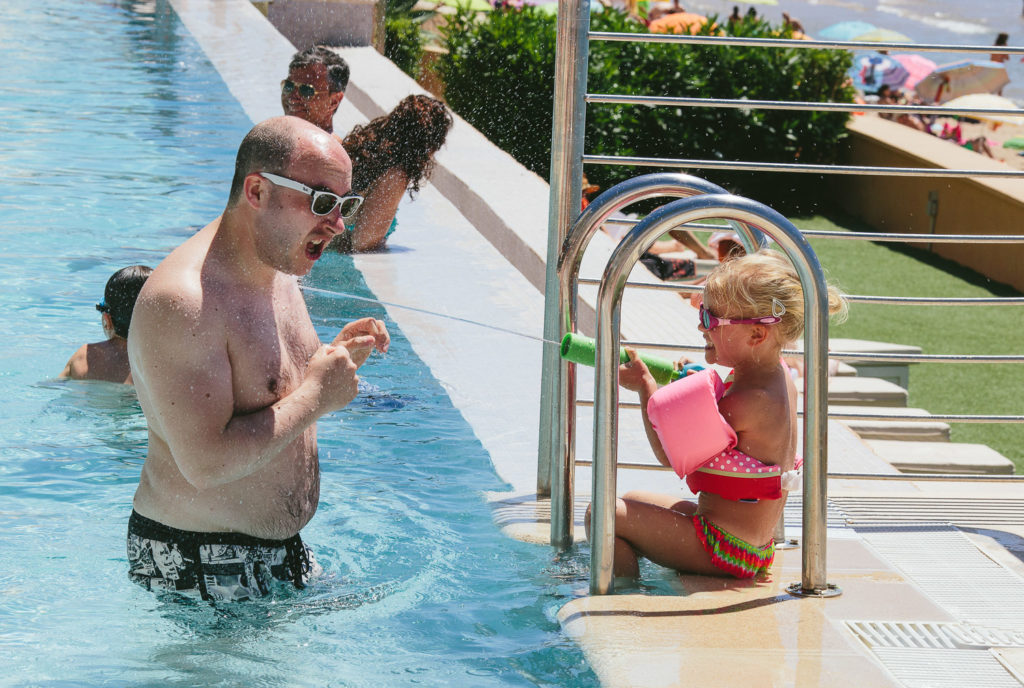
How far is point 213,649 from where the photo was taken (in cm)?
303

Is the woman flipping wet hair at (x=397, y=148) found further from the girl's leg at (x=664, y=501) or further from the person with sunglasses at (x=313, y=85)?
the girl's leg at (x=664, y=501)

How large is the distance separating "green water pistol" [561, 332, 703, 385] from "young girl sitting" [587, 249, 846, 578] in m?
0.11

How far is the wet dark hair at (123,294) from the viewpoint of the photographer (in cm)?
472

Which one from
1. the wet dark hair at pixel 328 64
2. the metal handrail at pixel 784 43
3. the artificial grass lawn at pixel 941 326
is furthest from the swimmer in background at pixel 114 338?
the artificial grass lawn at pixel 941 326

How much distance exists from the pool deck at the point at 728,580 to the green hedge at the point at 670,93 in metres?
5.91

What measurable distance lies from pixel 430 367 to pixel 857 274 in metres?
6.63

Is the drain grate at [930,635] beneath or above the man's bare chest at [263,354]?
beneath

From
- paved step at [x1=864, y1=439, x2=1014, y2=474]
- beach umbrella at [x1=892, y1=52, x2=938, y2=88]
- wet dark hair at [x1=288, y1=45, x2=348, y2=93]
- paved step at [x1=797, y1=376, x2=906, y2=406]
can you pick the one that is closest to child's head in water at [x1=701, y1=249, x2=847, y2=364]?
paved step at [x1=864, y1=439, x2=1014, y2=474]

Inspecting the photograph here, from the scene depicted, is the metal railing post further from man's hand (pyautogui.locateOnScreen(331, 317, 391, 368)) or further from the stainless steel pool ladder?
man's hand (pyautogui.locateOnScreen(331, 317, 391, 368))

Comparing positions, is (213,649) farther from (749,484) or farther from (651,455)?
(651,455)

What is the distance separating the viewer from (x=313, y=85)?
645 centimetres

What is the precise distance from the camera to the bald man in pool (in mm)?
2746

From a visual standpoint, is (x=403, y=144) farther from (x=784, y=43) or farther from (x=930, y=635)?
(x=930, y=635)

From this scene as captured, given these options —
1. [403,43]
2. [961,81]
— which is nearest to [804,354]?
[403,43]
